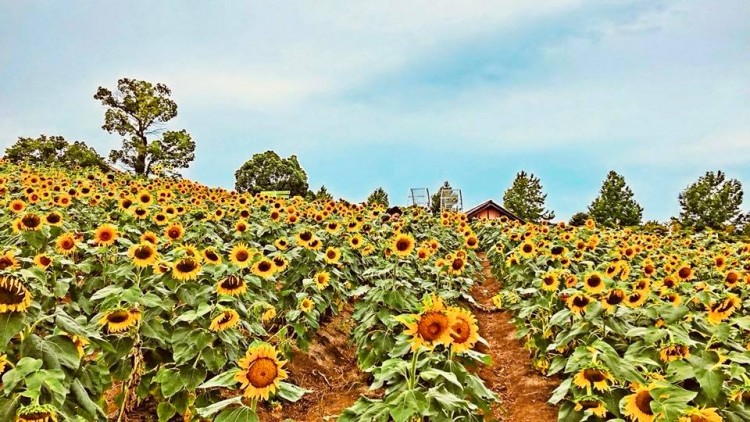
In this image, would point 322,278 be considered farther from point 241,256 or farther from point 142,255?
point 142,255

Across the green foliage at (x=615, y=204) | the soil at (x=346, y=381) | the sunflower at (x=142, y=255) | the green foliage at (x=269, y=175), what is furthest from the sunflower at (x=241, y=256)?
the green foliage at (x=615, y=204)

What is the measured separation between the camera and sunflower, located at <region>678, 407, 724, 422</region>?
2457 mm

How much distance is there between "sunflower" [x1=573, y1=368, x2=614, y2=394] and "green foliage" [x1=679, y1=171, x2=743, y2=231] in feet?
144

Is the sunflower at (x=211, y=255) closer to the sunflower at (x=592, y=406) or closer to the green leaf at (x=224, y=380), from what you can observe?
the green leaf at (x=224, y=380)

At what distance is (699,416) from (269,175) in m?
42.5

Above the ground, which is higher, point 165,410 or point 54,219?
point 54,219

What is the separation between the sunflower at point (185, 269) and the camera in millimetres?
3951

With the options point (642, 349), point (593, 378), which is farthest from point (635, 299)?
point (593, 378)

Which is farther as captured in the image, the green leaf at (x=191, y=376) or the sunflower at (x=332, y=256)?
the sunflower at (x=332, y=256)

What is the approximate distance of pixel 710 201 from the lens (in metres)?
43.4

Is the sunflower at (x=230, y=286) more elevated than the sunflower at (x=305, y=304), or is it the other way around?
the sunflower at (x=230, y=286)

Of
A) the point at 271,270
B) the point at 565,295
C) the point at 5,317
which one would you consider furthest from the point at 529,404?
the point at 5,317

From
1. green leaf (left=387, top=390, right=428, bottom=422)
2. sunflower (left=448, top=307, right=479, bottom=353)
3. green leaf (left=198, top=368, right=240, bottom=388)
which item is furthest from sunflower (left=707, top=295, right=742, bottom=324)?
green leaf (left=198, top=368, right=240, bottom=388)

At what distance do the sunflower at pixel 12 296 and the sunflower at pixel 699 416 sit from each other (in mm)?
3027
